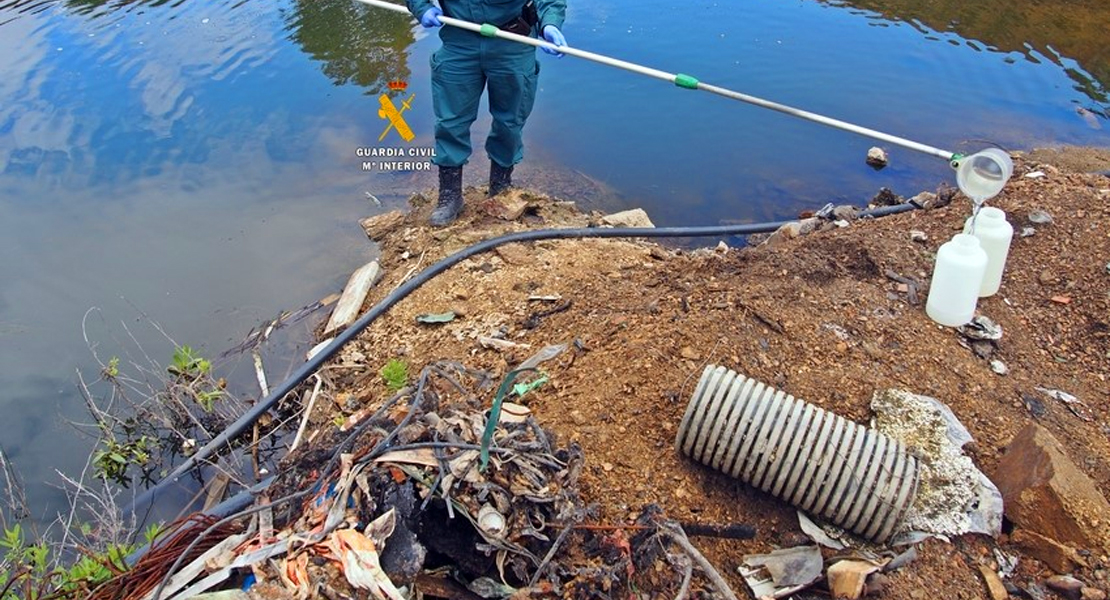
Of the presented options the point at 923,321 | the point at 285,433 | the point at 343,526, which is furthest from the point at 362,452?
the point at 923,321

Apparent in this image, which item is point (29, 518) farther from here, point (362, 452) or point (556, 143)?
point (556, 143)

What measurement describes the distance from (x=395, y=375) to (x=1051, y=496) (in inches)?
100

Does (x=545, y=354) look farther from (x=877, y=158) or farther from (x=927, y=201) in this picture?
(x=877, y=158)

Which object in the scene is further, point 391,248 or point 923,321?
point 391,248

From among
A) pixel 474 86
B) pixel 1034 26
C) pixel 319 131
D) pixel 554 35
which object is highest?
pixel 554 35

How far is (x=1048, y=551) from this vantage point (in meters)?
2.23

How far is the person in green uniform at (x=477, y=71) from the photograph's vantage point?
4.11 m

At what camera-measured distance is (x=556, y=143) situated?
19.4ft

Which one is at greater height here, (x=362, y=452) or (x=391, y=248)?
(x=362, y=452)

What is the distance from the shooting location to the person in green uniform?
4.11 metres

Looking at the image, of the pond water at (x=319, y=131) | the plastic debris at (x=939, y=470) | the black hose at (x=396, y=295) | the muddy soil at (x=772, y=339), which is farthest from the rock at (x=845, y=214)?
the plastic debris at (x=939, y=470)

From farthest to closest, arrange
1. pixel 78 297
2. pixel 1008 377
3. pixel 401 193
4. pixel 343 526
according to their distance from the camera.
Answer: pixel 401 193
pixel 78 297
pixel 1008 377
pixel 343 526

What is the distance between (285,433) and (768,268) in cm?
244

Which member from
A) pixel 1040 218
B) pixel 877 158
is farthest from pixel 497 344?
pixel 877 158
